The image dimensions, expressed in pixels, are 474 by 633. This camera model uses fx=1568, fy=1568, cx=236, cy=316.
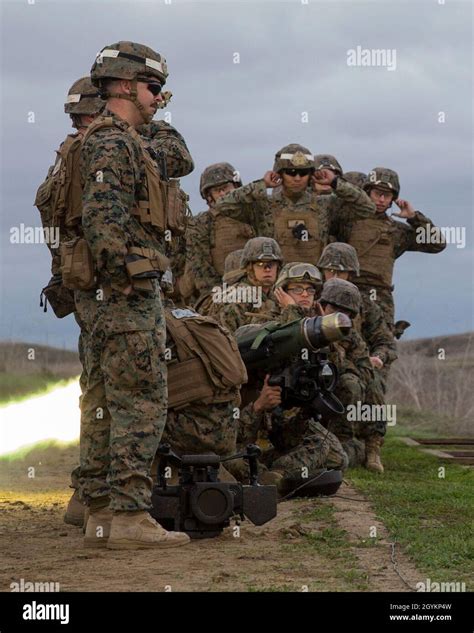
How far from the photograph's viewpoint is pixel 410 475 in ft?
43.3

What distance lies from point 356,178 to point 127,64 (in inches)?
318

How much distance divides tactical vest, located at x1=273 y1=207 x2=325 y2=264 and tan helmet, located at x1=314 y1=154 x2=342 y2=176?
5.06 ft

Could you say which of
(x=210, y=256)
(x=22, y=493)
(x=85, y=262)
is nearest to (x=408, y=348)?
(x=210, y=256)

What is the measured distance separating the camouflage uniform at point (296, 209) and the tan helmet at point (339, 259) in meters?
0.79

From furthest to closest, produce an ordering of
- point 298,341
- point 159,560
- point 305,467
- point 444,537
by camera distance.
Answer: point 305,467
point 298,341
point 444,537
point 159,560

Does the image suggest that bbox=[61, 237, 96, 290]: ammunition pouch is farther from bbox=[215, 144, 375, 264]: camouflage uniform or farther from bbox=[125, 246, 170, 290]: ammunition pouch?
bbox=[215, 144, 375, 264]: camouflage uniform

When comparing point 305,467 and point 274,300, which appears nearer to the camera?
point 305,467

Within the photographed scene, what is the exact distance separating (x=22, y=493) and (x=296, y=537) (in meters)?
3.80

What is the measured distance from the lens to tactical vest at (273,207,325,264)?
1445 cm

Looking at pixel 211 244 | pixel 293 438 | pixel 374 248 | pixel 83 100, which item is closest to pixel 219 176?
pixel 211 244

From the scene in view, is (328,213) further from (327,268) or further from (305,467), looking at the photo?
(305,467)

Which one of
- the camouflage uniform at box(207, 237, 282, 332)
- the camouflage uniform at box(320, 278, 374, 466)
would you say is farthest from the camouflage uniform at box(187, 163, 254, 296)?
the camouflage uniform at box(207, 237, 282, 332)

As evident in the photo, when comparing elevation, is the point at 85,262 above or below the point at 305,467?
above

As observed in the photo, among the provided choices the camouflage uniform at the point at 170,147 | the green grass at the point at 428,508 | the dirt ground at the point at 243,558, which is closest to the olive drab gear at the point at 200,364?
the camouflage uniform at the point at 170,147
